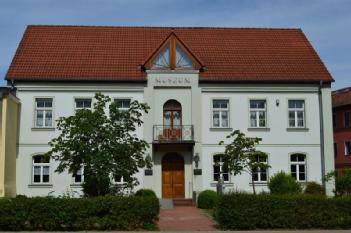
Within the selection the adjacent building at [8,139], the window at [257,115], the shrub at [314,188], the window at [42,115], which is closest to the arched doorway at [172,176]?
the window at [257,115]

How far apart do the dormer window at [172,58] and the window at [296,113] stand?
5.80 m

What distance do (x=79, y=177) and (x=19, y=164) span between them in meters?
3.23

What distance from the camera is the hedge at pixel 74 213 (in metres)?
15.6

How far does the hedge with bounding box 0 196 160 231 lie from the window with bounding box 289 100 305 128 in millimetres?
14402

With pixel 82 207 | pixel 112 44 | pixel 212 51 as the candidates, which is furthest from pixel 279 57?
pixel 82 207

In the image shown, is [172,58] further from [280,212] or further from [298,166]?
[280,212]

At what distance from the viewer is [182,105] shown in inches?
1088

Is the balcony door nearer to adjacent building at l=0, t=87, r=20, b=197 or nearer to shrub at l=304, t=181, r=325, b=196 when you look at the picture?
shrub at l=304, t=181, r=325, b=196

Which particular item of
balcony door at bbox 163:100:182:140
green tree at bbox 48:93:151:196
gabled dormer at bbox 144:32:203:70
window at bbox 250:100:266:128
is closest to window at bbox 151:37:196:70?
gabled dormer at bbox 144:32:203:70

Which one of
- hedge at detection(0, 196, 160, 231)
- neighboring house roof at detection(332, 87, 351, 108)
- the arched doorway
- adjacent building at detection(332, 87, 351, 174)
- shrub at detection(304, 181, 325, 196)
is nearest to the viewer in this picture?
hedge at detection(0, 196, 160, 231)

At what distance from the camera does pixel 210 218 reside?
19.8 meters

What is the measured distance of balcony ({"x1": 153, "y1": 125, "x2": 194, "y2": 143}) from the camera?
26.8m

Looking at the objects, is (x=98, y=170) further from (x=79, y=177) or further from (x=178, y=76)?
(x=178, y=76)

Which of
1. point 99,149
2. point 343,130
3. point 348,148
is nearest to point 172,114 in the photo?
point 99,149
